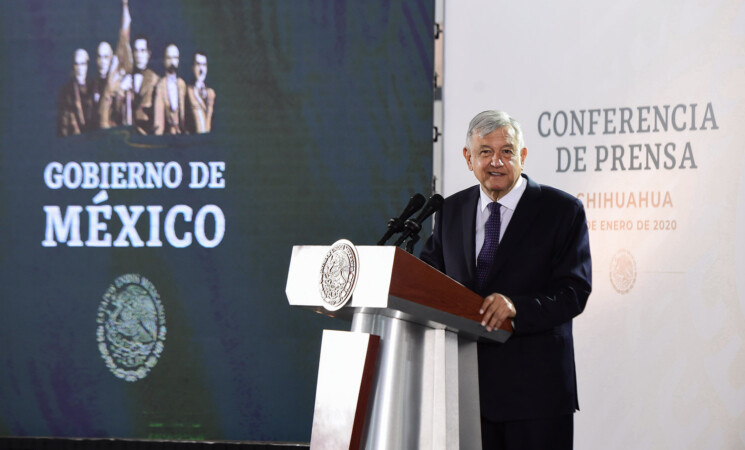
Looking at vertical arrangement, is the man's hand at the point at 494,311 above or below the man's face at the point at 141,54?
below

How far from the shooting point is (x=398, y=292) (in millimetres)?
1715

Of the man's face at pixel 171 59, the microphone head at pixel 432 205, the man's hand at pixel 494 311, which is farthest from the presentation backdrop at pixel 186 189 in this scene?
the man's hand at pixel 494 311

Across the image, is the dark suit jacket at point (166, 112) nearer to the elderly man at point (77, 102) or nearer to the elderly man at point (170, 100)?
the elderly man at point (170, 100)

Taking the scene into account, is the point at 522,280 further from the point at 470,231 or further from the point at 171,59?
the point at 171,59

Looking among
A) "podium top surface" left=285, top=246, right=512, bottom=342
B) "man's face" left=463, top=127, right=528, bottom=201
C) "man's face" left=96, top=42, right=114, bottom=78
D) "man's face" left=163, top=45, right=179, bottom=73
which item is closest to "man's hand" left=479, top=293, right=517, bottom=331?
"podium top surface" left=285, top=246, right=512, bottom=342

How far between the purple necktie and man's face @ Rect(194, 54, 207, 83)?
256 centimetres

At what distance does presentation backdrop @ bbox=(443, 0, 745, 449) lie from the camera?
3.34 m

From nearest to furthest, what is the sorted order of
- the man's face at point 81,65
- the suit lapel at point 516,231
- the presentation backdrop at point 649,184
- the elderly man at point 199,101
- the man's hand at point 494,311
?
1. the man's hand at point 494,311
2. the suit lapel at point 516,231
3. the presentation backdrop at point 649,184
4. the elderly man at point 199,101
5. the man's face at point 81,65

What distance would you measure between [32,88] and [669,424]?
3.76 m

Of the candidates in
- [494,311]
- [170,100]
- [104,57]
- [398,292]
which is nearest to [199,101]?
[170,100]

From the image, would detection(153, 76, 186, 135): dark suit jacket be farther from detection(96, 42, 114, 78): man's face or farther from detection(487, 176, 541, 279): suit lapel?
detection(487, 176, 541, 279): suit lapel

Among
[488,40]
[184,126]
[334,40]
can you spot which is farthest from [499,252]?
[184,126]

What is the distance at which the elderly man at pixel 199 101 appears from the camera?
4441 millimetres

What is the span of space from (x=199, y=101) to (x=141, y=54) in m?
0.43
